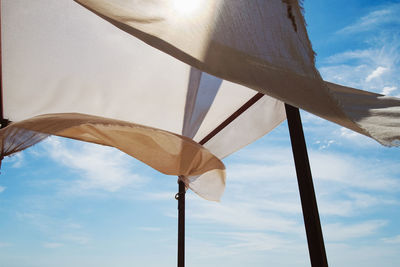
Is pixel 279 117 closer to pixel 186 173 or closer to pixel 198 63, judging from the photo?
pixel 186 173

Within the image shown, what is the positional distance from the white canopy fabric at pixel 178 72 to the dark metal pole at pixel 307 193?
0.68 ft

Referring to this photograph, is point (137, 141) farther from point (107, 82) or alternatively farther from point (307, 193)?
point (307, 193)

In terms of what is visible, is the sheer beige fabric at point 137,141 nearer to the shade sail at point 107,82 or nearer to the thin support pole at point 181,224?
the shade sail at point 107,82

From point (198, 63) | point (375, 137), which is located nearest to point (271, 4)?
point (198, 63)

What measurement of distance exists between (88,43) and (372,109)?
2.07 m

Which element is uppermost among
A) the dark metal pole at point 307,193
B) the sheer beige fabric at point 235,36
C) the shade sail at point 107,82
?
the shade sail at point 107,82

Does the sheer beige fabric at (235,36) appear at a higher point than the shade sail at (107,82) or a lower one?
lower

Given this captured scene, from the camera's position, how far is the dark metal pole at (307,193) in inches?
45.6

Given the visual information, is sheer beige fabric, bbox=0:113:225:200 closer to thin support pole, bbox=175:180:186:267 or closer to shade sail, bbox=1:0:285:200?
shade sail, bbox=1:0:285:200

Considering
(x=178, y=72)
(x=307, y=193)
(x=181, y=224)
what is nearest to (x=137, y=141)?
(x=178, y=72)

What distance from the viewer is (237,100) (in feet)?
8.52

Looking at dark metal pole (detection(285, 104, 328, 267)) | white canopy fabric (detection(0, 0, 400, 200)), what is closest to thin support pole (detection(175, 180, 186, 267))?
white canopy fabric (detection(0, 0, 400, 200))

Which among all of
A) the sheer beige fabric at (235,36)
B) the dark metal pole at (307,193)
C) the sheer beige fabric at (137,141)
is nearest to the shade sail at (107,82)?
the sheer beige fabric at (137,141)

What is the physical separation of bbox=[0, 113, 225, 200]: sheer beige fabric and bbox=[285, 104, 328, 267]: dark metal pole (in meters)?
0.73
